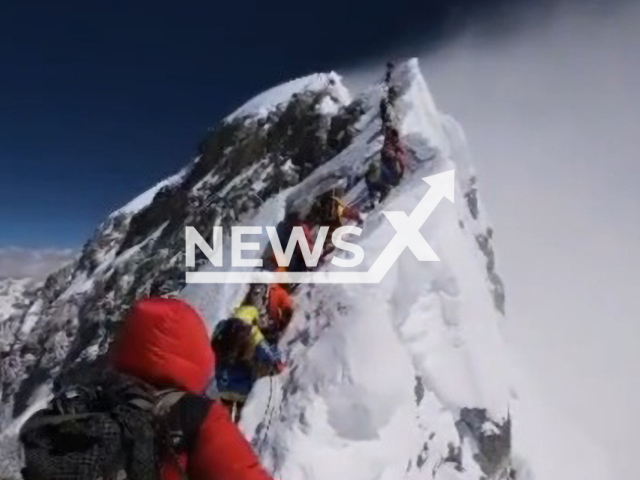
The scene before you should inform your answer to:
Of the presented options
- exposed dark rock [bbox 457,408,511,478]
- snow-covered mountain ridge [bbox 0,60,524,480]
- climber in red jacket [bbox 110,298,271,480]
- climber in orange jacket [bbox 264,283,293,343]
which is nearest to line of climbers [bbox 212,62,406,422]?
climber in orange jacket [bbox 264,283,293,343]

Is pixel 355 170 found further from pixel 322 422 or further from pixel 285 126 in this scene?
pixel 285 126

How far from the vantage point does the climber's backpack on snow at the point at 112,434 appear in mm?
2238

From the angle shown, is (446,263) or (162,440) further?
(446,263)

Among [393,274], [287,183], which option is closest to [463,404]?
[393,274]

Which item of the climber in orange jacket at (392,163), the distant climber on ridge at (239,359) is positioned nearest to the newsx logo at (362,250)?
the climber in orange jacket at (392,163)

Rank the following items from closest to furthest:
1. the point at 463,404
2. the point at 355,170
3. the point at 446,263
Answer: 1. the point at 463,404
2. the point at 446,263
3. the point at 355,170

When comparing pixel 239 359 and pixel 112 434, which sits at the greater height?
pixel 239 359

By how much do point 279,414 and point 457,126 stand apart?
12.5 meters

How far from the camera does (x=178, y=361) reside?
2465 mm

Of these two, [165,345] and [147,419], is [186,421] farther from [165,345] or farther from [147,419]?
[165,345]

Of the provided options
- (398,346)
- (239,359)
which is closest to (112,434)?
(239,359)

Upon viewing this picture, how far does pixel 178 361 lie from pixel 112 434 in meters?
0.28

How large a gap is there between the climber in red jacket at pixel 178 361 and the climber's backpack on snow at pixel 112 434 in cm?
4

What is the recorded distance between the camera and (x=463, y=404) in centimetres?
1211
